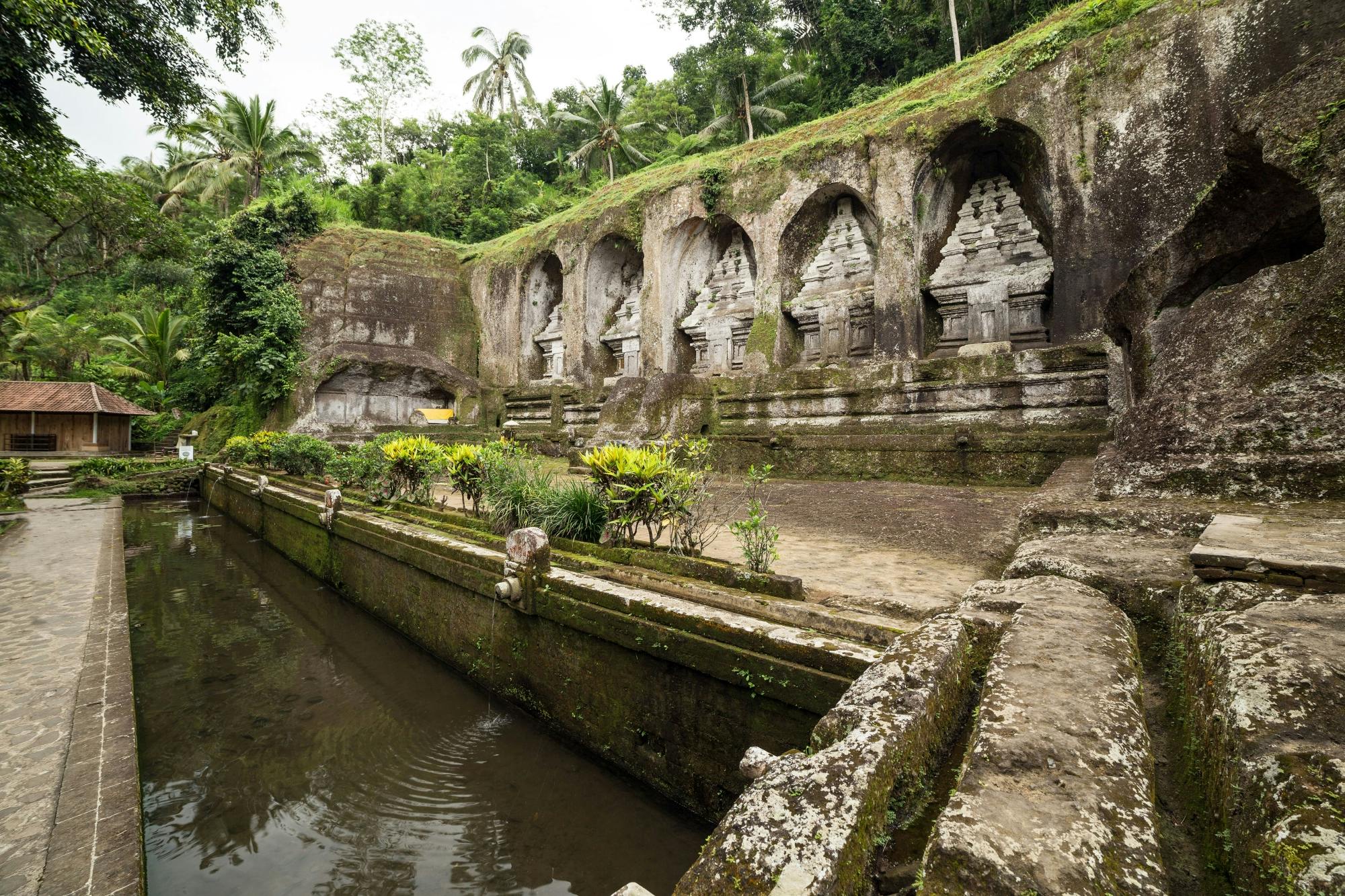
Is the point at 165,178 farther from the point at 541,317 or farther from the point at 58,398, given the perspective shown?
the point at 541,317

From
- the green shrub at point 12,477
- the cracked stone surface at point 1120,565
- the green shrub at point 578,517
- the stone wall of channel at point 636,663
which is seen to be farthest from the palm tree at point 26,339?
the cracked stone surface at point 1120,565

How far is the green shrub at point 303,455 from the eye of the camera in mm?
10523

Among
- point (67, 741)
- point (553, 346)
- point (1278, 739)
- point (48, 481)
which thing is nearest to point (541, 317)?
point (553, 346)

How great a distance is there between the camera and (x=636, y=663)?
10.3 feet

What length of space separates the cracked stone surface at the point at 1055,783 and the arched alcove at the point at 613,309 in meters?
14.7

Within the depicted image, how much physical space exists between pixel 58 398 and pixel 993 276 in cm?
3293

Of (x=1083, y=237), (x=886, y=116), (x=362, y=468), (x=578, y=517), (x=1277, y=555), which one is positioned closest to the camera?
(x=1277, y=555)

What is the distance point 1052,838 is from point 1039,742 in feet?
0.89

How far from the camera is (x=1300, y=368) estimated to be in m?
2.80

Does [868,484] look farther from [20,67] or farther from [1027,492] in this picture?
[20,67]

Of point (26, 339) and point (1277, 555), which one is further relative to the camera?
point (26, 339)

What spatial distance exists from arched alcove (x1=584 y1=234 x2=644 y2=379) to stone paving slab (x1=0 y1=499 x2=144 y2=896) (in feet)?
38.5

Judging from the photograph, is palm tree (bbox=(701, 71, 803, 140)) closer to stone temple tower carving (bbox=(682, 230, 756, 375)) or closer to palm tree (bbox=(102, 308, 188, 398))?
stone temple tower carving (bbox=(682, 230, 756, 375))

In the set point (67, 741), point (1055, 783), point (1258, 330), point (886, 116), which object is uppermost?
point (886, 116)
